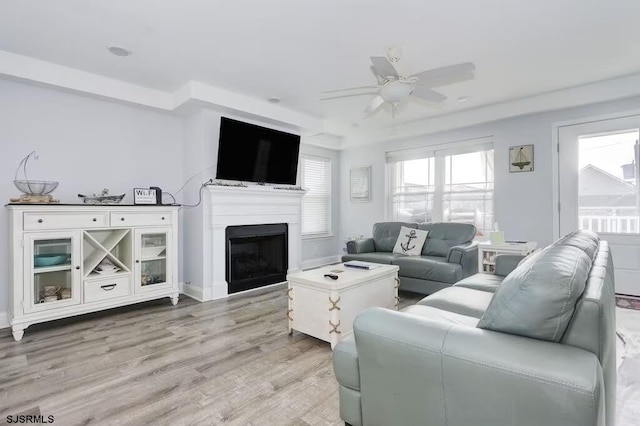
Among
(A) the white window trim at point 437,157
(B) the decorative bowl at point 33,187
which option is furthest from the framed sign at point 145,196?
(A) the white window trim at point 437,157

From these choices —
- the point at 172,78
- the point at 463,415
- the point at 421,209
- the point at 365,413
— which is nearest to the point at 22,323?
the point at 172,78

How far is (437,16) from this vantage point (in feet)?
8.16

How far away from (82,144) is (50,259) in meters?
1.32

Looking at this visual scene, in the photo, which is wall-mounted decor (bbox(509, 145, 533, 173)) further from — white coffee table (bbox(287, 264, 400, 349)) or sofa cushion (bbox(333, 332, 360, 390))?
sofa cushion (bbox(333, 332, 360, 390))

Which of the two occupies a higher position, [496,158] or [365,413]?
[496,158]

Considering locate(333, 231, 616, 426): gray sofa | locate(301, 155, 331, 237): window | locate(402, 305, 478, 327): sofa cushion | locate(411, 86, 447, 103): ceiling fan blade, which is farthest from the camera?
locate(301, 155, 331, 237): window

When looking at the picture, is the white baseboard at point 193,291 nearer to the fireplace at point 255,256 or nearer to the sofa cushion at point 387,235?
the fireplace at point 255,256

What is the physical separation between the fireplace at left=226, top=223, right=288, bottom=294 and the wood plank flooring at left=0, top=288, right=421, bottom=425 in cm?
99

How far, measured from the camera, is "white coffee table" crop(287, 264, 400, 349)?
249cm

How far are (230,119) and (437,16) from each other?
2.57 m

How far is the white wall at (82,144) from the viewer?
10.3 ft

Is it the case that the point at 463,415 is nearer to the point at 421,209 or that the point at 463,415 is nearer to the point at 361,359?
the point at 361,359

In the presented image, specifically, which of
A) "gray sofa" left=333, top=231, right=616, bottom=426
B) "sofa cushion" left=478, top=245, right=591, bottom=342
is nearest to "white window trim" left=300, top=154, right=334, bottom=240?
"gray sofa" left=333, top=231, right=616, bottom=426

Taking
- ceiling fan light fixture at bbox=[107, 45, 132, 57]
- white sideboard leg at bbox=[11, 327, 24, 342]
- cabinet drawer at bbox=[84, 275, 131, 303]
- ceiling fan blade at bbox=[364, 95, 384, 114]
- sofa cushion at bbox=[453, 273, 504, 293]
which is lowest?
white sideboard leg at bbox=[11, 327, 24, 342]
